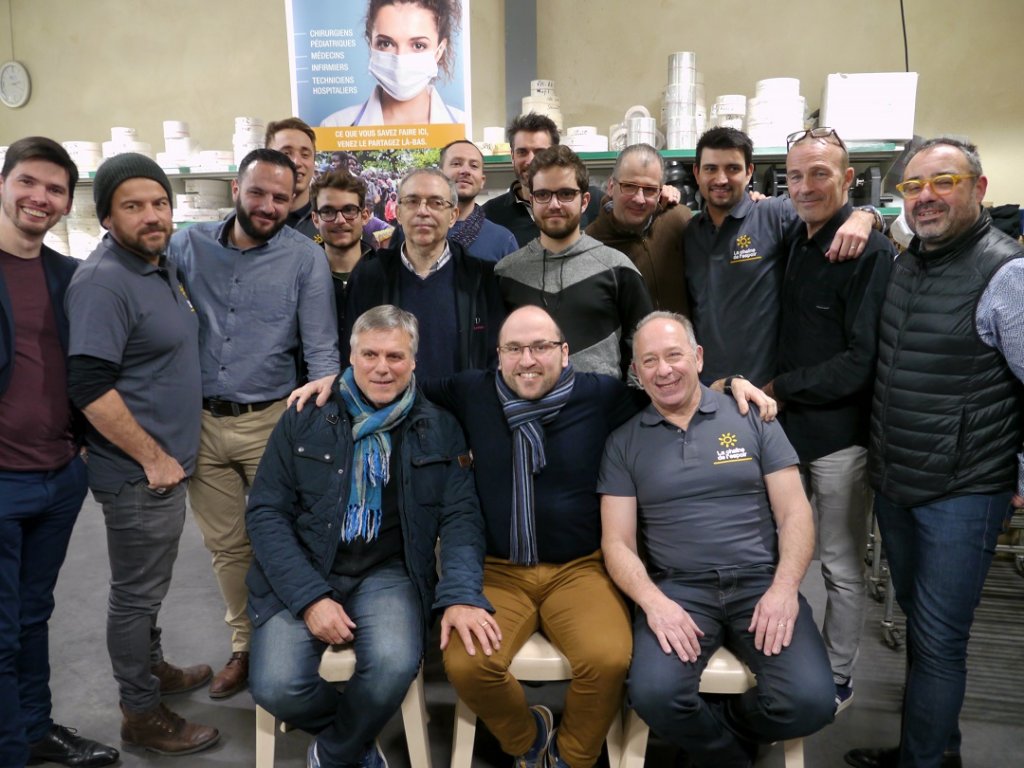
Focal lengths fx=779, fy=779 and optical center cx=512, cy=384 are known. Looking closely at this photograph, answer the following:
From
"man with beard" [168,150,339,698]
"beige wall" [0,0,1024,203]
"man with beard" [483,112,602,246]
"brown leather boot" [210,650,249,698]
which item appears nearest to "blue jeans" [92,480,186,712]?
"man with beard" [168,150,339,698]

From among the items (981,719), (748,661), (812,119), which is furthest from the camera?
(812,119)

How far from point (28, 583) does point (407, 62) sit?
3.32 metres

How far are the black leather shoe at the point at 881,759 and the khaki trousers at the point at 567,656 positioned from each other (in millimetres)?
792

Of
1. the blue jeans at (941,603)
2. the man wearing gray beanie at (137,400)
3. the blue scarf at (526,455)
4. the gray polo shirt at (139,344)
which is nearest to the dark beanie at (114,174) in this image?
the man wearing gray beanie at (137,400)

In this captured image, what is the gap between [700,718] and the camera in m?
1.96

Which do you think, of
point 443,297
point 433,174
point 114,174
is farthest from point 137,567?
point 433,174

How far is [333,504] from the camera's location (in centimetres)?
222

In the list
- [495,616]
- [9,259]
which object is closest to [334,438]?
[495,616]

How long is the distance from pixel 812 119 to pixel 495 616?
380 centimetres

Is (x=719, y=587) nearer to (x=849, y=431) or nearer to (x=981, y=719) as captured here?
(x=849, y=431)

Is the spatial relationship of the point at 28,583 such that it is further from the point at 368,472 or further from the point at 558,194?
the point at 558,194

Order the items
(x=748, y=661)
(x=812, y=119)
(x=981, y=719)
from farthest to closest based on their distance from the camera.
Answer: (x=812, y=119) < (x=981, y=719) < (x=748, y=661)

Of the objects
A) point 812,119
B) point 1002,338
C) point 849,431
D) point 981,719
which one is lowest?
point 981,719

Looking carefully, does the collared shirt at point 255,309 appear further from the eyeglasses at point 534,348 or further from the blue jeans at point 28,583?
the eyeglasses at point 534,348
